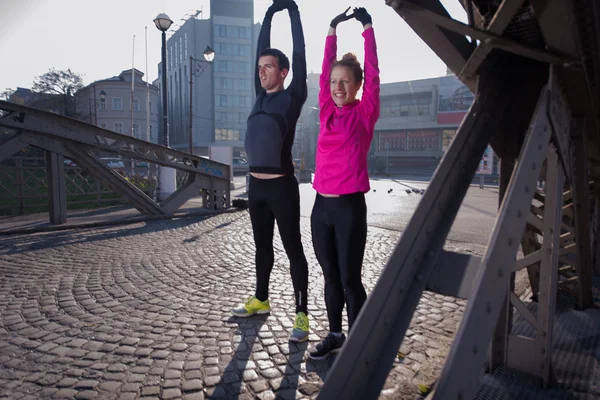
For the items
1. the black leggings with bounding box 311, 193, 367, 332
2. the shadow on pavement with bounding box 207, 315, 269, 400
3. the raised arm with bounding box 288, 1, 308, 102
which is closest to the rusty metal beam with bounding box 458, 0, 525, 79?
the black leggings with bounding box 311, 193, 367, 332

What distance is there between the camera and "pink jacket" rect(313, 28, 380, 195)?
2385 millimetres

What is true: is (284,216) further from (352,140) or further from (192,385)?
(192,385)

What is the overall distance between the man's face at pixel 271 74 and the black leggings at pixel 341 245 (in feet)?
3.48

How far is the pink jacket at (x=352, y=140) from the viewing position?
93.9 inches

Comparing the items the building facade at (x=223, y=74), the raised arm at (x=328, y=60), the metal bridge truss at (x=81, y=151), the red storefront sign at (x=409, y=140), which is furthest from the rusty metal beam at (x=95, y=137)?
the building facade at (x=223, y=74)

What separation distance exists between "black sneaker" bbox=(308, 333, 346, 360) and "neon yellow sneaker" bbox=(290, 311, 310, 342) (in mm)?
236

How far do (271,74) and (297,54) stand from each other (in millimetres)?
246

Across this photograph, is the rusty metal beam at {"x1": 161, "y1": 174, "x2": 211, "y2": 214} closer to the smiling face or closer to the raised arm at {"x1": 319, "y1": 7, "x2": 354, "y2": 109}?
the raised arm at {"x1": 319, "y1": 7, "x2": 354, "y2": 109}

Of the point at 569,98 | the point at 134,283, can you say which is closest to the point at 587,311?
the point at 569,98

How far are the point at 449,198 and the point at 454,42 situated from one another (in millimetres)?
991

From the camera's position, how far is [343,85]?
2457mm

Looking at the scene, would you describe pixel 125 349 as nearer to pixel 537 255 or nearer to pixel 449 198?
pixel 449 198

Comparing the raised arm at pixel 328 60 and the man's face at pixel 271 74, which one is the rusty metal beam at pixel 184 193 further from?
the raised arm at pixel 328 60

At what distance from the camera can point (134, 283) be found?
4.30 m
